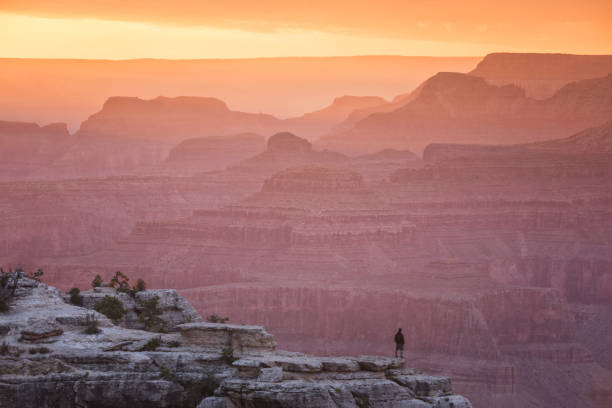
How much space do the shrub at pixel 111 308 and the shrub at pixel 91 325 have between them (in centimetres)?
344

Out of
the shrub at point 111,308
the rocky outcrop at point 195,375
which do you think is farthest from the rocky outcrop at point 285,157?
the rocky outcrop at point 195,375

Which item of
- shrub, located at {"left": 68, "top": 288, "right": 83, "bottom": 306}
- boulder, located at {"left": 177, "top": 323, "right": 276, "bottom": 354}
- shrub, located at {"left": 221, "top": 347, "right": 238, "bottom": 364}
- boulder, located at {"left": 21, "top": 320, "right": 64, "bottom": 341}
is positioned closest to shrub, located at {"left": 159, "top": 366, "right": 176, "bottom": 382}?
shrub, located at {"left": 221, "top": 347, "right": 238, "bottom": 364}

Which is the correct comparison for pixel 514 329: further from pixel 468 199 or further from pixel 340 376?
pixel 340 376

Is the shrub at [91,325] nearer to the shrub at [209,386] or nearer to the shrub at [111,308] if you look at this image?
the shrub at [111,308]

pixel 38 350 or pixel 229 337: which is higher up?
pixel 229 337

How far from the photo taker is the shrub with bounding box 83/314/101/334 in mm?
47594

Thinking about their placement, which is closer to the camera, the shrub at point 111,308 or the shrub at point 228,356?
the shrub at point 228,356

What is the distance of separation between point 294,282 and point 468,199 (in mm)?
37092

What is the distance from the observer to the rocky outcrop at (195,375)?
4284 centimetres

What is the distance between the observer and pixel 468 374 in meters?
97.1

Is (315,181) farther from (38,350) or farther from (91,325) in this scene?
(38,350)

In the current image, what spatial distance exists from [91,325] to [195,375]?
5095 mm

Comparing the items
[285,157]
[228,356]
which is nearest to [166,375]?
[228,356]

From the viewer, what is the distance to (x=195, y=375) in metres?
44.9
